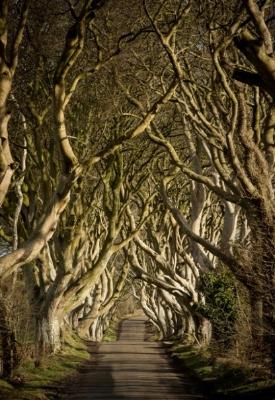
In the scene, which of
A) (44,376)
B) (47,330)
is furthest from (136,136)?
(47,330)

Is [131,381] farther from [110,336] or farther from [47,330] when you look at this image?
[110,336]

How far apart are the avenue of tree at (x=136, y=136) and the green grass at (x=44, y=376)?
600 millimetres

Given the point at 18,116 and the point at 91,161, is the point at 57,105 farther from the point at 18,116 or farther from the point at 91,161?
the point at 18,116

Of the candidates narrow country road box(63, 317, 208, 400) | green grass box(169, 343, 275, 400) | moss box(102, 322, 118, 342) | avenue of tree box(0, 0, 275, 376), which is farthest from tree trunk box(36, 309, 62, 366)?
moss box(102, 322, 118, 342)

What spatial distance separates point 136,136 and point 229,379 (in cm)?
814

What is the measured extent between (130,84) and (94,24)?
370cm

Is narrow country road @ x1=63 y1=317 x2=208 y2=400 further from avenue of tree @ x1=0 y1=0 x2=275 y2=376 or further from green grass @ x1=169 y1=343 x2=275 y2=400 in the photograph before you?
avenue of tree @ x1=0 y1=0 x2=275 y2=376

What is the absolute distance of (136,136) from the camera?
74.1 feet

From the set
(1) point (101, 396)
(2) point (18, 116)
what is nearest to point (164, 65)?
(2) point (18, 116)

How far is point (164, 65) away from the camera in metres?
22.3

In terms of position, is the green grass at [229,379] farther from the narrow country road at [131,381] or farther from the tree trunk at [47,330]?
the tree trunk at [47,330]

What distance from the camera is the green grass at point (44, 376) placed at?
49.3ft

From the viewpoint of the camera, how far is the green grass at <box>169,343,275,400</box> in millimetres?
14836

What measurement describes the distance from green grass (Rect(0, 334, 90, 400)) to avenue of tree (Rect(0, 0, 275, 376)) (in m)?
0.60
